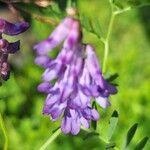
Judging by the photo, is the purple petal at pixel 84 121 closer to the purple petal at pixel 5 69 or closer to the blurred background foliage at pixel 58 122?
the purple petal at pixel 5 69

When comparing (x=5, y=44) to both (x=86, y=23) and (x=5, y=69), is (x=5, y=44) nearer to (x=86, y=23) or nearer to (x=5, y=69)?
(x=5, y=69)

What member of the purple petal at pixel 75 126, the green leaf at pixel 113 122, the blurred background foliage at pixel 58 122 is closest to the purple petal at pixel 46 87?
the purple petal at pixel 75 126

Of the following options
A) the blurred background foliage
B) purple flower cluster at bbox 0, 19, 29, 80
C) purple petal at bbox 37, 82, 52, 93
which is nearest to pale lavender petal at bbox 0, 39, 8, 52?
purple flower cluster at bbox 0, 19, 29, 80

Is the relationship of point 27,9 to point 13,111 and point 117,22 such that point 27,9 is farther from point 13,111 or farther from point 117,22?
point 117,22

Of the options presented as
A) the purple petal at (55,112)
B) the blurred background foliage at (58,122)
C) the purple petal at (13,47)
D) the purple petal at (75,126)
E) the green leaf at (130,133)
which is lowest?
the blurred background foliage at (58,122)

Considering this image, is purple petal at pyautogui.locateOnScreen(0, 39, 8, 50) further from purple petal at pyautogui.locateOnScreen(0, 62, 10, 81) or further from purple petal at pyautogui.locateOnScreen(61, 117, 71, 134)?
purple petal at pyautogui.locateOnScreen(61, 117, 71, 134)

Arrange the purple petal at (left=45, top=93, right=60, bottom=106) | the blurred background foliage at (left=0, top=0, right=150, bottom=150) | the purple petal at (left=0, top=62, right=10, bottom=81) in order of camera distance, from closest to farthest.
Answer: the purple petal at (left=45, top=93, right=60, bottom=106) → the purple petal at (left=0, top=62, right=10, bottom=81) → the blurred background foliage at (left=0, top=0, right=150, bottom=150)

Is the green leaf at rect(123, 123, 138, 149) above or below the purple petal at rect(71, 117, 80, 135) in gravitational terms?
below

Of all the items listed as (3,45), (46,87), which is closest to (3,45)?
(3,45)
